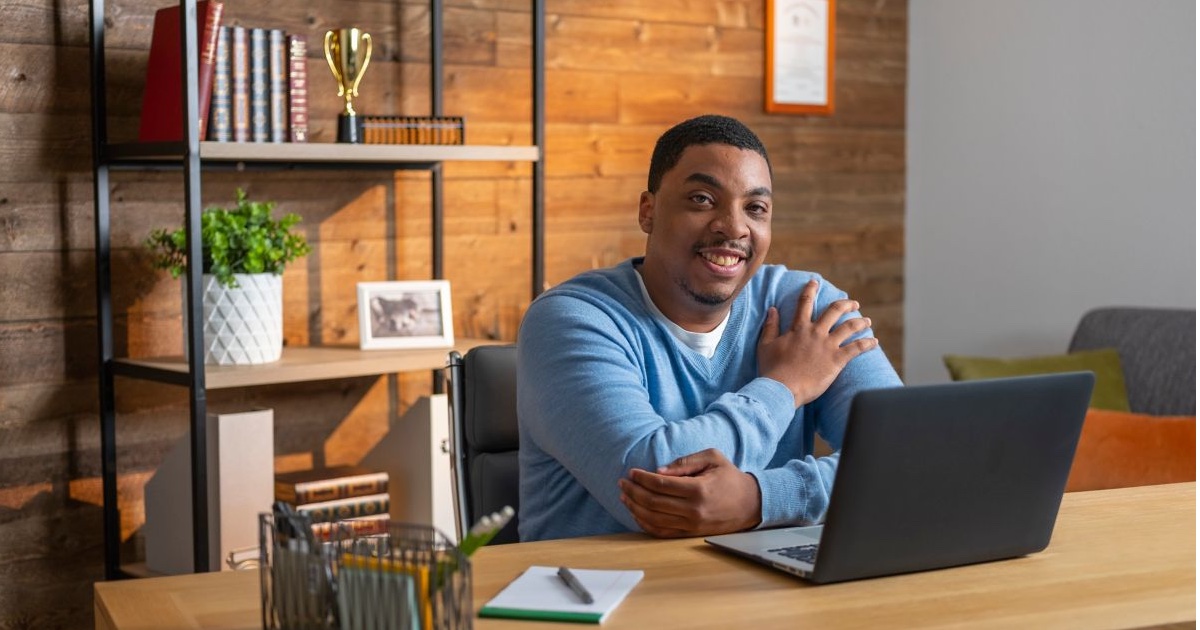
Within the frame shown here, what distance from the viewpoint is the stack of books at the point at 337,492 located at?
9.53 ft

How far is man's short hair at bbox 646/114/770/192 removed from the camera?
1.94m

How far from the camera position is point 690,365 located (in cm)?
192

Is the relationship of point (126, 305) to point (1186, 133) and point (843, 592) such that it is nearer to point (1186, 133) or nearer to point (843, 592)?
point (843, 592)

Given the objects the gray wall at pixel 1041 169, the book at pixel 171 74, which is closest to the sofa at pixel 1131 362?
the gray wall at pixel 1041 169

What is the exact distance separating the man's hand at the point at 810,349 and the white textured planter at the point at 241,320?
125cm

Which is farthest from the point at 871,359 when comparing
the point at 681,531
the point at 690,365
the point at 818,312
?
the point at 681,531

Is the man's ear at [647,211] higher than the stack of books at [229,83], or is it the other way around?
the stack of books at [229,83]

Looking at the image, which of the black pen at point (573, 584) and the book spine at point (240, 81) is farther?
the book spine at point (240, 81)

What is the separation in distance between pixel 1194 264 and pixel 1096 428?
0.83 m

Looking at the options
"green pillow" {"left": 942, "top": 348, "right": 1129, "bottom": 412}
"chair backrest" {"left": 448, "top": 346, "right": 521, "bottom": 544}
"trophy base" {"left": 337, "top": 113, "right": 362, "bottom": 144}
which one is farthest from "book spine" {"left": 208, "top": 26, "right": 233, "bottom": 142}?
"green pillow" {"left": 942, "top": 348, "right": 1129, "bottom": 412}

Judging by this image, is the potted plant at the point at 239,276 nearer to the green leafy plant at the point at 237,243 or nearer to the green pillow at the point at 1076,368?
the green leafy plant at the point at 237,243

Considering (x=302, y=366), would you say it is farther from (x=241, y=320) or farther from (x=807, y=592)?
(x=807, y=592)

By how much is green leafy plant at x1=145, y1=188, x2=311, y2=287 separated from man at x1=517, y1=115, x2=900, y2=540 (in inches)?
41.5

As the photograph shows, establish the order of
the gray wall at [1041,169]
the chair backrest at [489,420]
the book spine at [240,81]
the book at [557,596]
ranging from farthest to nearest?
the gray wall at [1041,169]
the book spine at [240,81]
the chair backrest at [489,420]
the book at [557,596]
